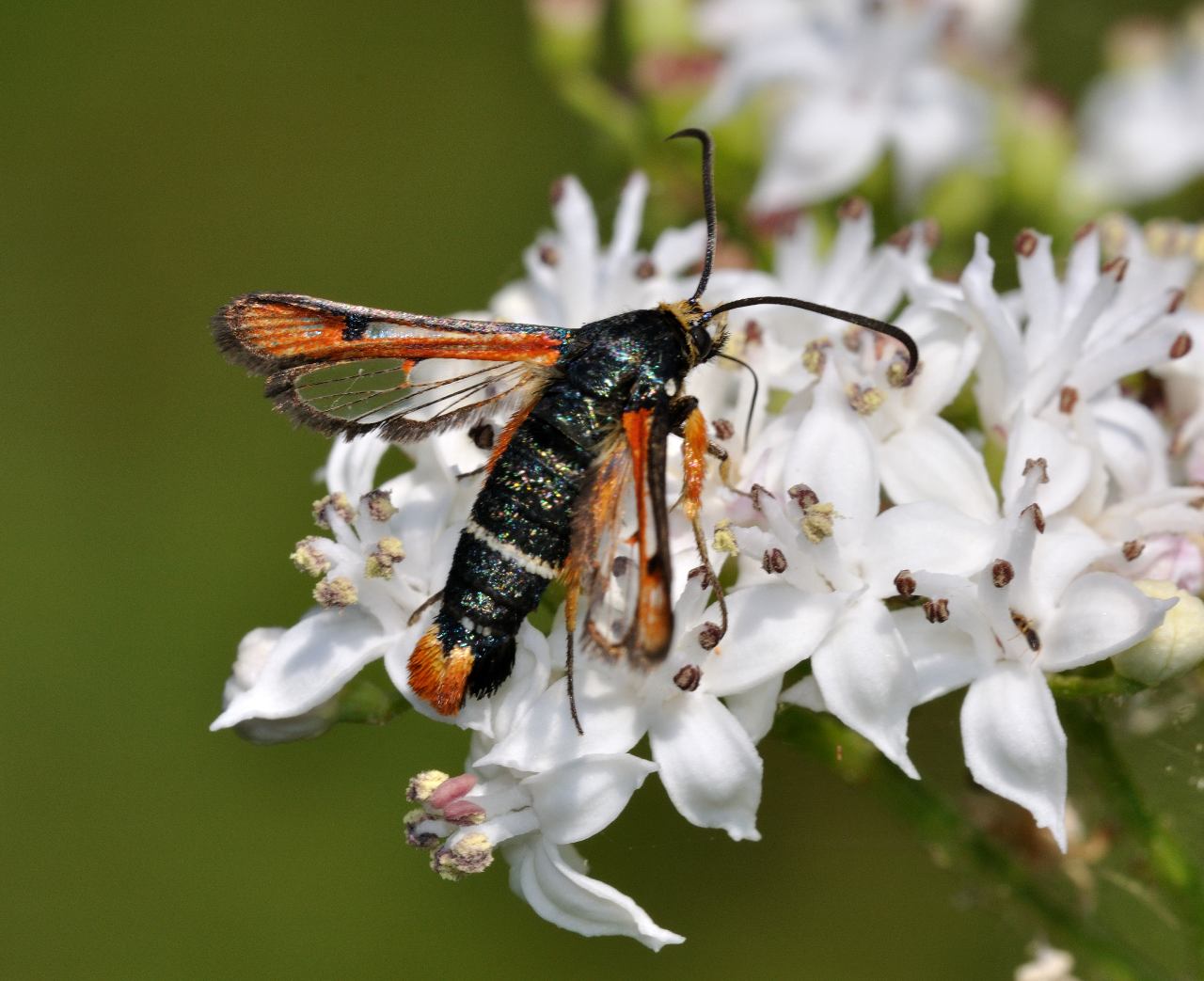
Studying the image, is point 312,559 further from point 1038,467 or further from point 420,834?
point 1038,467

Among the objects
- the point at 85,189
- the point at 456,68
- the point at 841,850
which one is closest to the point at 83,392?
the point at 85,189

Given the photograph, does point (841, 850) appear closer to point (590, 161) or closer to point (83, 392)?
point (590, 161)

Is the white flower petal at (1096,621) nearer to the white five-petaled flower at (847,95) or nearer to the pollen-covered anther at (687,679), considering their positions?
the pollen-covered anther at (687,679)

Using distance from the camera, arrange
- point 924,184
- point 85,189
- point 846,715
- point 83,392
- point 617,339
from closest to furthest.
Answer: point 846,715, point 617,339, point 924,184, point 83,392, point 85,189

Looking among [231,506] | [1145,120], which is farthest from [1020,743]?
[231,506]

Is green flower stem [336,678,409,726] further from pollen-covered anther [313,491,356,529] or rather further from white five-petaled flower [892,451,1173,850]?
white five-petaled flower [892,451,1173,850]

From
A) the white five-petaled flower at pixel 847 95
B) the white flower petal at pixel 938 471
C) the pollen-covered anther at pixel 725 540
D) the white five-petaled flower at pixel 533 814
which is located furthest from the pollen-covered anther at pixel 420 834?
the white five-petaled flower at pixel 847 95
